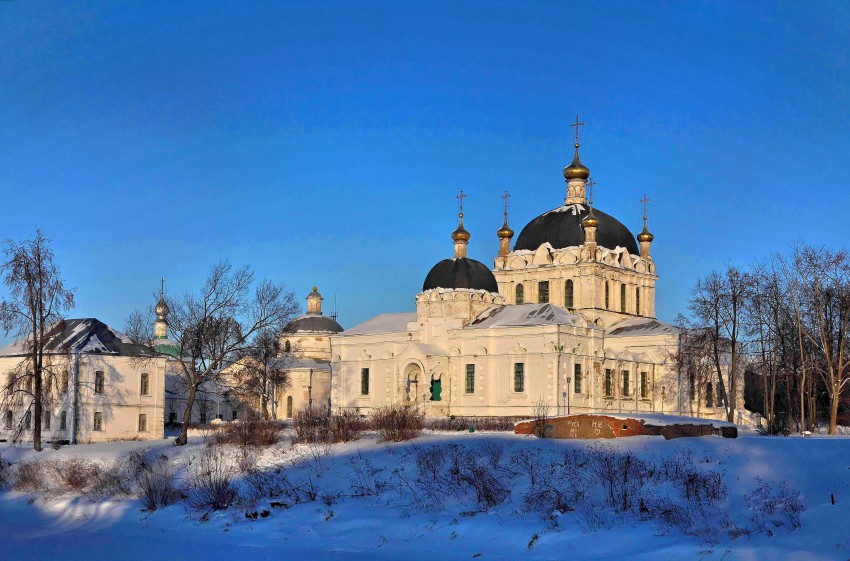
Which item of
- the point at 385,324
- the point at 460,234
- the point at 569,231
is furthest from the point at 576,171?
the point at 385,324

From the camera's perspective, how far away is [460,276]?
51.2 metres

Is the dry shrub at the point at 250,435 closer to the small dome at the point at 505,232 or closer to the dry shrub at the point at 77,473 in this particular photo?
the dry shrub at the point at 77,473

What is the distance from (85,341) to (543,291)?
1004 inches

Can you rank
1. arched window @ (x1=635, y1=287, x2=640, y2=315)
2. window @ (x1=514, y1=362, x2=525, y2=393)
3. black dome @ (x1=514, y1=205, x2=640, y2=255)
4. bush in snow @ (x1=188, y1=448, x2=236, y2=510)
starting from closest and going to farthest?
bush in snow @ (x1=188, y1=448, x2=236, y2=510) < window @ (x1=514, y1=362, x2=525, y2=393) < black dome @ (x1=514, y1=205, x2=640, y2=255) < arched window @ (x1=635, y1=287, x2=640, y2=315)

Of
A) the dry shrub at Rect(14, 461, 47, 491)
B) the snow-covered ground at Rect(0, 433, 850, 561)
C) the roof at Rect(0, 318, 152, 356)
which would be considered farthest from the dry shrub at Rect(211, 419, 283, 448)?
the roof at Rect(0, 318, 152, 356)

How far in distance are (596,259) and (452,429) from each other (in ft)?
70.8

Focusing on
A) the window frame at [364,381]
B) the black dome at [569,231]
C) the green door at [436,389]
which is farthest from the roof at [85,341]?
the black dome at [569,231]

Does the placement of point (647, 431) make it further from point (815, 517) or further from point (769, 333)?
point (769, 333)

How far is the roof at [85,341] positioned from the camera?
4172cm

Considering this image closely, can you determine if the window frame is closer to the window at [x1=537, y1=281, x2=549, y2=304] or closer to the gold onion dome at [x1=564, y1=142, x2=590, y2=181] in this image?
the window at [x1=537, y1=281, x2=549, y2=304]

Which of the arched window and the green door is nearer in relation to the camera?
the green door

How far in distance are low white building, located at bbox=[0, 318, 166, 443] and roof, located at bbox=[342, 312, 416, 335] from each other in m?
12.8

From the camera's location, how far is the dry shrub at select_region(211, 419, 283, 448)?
32.3 metres

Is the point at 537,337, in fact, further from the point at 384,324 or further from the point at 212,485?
the point at 212,485
